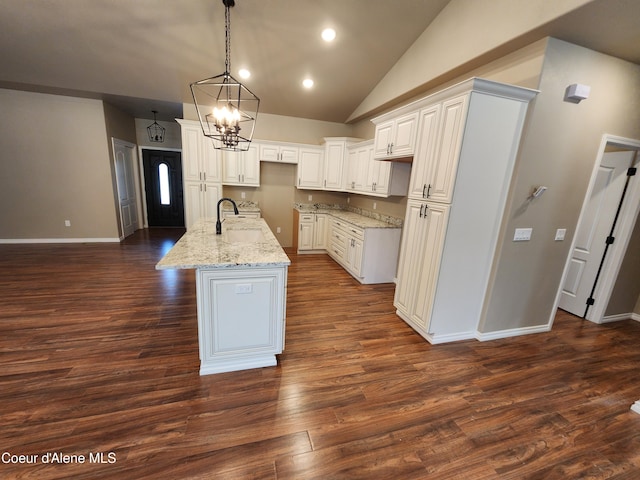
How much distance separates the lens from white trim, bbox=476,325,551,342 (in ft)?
8.95

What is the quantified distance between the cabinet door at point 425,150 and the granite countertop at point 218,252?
1577mm

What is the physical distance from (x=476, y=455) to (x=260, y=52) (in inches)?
185

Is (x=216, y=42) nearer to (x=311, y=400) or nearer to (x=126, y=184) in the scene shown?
(x=311, y=400)

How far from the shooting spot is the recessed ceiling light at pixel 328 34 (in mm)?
3193

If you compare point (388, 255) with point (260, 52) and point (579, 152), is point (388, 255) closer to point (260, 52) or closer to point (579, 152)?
point (579, 152)

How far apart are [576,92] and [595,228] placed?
1.88m

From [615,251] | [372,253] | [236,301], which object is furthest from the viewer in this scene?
[372,253]

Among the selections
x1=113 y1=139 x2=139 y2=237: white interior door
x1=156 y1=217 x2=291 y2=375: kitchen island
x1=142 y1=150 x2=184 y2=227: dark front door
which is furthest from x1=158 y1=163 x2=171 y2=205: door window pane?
x1=156 y1=217 x2=291 y2=375: kitchen island

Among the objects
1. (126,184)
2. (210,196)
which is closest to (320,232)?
(210,196)

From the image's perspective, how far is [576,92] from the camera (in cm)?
221

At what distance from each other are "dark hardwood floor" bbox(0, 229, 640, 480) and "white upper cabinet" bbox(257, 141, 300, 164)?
3.22 metres

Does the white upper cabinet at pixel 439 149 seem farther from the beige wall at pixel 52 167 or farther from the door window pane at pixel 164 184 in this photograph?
the door window pane at pixel 164 184

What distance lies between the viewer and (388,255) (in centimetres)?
413

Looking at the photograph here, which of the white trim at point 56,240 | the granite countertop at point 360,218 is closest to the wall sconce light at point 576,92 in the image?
the granite countertop at point 360,218
